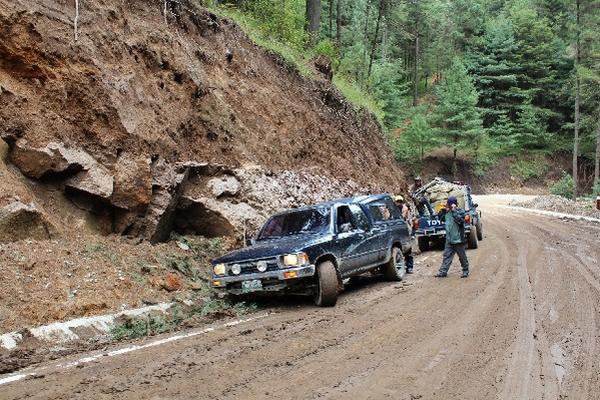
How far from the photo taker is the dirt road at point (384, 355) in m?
4.79

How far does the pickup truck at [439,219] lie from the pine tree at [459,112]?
103 ft

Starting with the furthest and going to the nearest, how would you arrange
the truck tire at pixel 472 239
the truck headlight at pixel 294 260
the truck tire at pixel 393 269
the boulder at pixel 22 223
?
1. the truck tire at pixel 472 239
2. the truck tire at pixel 393 269
3. the truck headlight at pixel 294 260
4. the boulder at pixel 22 223

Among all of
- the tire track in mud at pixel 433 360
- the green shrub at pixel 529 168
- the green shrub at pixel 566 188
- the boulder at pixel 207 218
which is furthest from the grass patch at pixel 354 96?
the green shrub at pixel 529 168

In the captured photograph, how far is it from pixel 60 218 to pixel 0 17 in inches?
142

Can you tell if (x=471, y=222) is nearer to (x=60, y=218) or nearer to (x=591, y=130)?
(x=60, y=218)

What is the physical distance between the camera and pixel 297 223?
1012 cm

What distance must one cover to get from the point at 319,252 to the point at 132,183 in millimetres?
3852

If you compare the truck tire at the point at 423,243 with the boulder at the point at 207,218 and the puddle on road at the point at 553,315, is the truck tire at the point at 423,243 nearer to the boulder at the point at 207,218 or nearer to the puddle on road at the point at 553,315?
the boulder at the point at 207,218

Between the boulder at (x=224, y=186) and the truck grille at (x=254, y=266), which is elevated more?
the boulder at (x=224, y=186)

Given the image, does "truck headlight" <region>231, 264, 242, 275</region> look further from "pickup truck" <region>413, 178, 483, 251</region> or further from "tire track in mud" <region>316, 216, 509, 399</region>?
"pickup truck" <region>413, 178, 483, 251</region>

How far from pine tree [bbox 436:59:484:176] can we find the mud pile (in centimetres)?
3457

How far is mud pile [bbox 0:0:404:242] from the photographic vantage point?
9328mm

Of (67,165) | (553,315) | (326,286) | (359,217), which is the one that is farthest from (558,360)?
(67,165)

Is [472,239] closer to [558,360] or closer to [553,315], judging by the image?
[553,315]
